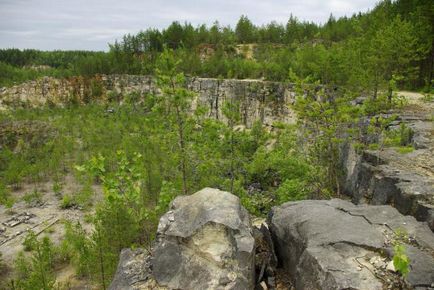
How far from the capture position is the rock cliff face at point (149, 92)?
32.2 metres

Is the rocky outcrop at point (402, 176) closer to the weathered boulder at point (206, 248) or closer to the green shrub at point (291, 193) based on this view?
the green shrub at point (291, 193)

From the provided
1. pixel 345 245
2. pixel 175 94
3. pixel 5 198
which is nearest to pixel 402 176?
pixel 345 245

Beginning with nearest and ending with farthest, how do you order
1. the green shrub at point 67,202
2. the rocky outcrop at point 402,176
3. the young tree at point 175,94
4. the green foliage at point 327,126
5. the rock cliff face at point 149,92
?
the rocky outcrop at point 402,176 → the young tree at point 175,94 → the green foliage at point 327,126 → the green shrub at point 67,202 → the rock cliff face at point 149,92

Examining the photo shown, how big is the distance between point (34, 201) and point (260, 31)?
4352 cm

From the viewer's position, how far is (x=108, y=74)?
164 feet

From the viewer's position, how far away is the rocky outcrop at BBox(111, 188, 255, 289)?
645cm

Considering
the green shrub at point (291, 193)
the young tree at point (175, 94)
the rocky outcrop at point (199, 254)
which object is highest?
the young tree at point (175, 94)

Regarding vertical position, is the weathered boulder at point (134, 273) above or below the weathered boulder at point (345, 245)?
below

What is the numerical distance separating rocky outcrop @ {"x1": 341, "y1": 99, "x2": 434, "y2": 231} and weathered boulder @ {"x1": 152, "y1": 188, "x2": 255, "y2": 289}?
4.66 meters

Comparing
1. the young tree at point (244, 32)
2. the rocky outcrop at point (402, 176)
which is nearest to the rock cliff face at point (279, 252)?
the rocky outcrop at point (402, 176)

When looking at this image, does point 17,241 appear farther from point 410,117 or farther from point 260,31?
point 260,31

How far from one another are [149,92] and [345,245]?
3917 centimetres

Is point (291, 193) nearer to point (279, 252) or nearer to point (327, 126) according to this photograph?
point (327, 126)

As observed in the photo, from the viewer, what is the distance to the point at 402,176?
1090 cm
